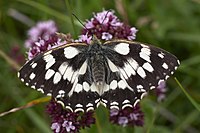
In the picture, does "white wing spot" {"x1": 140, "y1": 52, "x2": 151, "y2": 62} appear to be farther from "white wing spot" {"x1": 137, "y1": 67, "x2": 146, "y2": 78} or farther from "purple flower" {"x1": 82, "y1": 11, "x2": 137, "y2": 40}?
"purple flower" {"x1": 82, "y1": 11, "x2": 137, "y2": 40}

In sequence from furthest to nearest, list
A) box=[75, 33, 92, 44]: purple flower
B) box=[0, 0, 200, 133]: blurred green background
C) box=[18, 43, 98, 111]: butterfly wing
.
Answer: box=[0, 0, 200, 133]: blurred green background < box=[75, 33, 92, 44]: purple flower < box=[18, 43, 98, 111]: butterfly wing

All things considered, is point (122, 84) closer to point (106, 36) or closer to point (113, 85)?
point (113, 85)

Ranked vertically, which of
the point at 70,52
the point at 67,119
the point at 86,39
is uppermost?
the point at 86,39

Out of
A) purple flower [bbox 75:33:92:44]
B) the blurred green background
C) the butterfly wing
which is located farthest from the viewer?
the blurred green background

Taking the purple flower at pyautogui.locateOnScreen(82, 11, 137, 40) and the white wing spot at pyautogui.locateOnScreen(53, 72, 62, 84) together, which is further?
the purple flower at pyautogui.locateOnScreen(82, 11, 137, 40)

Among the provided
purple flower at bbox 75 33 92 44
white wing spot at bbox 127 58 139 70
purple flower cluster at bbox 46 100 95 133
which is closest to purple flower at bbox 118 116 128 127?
purple flower cluster at bbox 46 100 95 133

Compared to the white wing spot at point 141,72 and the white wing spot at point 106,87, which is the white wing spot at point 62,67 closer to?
the white wing spot at point 106,87

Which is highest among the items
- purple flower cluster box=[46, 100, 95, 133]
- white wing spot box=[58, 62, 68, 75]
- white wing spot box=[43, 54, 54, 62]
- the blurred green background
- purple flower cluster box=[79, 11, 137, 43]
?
the blurred green background

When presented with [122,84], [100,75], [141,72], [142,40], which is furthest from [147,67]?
[142,40]
